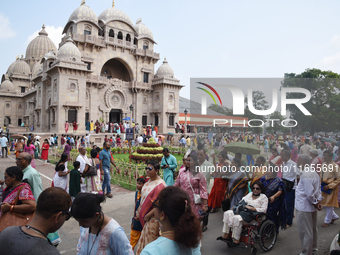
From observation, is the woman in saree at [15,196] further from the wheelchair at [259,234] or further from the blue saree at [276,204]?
the blue saree at [276,204]

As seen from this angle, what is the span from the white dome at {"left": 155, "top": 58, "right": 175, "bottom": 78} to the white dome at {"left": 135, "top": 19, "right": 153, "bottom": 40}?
4677 mm

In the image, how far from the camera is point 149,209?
11.9 ft

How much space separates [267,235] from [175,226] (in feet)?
12.1

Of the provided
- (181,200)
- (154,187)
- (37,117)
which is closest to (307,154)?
(154,187)

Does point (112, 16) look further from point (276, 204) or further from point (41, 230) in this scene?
point (41, 230)

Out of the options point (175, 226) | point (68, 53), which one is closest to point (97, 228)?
point (175, 226)

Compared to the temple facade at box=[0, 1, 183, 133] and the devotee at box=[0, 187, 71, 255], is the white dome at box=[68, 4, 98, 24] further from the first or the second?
the devotee at box=[0, 187, 71, 255]

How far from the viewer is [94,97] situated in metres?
29.5

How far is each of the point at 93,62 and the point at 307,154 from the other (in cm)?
2970

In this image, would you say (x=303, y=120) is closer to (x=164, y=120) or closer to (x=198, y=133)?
(x=198, y=133)

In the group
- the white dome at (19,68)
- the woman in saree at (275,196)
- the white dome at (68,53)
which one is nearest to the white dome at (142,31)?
the white dome at (68,53)

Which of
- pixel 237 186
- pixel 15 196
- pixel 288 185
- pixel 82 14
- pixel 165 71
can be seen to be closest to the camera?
pixel 15 196

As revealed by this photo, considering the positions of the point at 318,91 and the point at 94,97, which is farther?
the point at 94,97

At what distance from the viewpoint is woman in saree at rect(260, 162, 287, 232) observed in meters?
4.99
